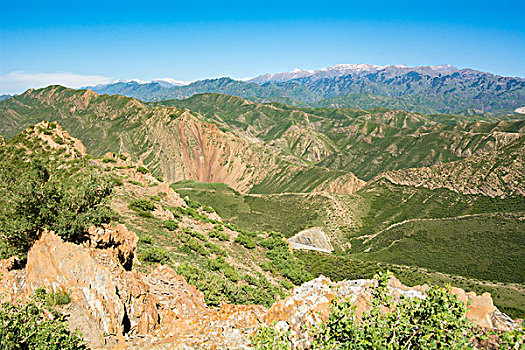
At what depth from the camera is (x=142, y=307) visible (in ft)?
42.1

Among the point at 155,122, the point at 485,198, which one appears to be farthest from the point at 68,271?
the point at 155,122

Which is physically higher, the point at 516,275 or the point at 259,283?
the point at 259,283

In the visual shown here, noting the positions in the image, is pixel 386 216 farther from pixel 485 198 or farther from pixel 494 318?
pixel 494 318

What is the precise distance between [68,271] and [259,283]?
16.2 meters

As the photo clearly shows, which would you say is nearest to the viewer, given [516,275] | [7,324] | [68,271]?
[7,324]

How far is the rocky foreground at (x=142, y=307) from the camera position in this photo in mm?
10656

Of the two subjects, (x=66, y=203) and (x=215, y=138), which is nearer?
(x=66, y=203)

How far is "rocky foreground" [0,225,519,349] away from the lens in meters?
10.7

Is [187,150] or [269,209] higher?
[187,150]

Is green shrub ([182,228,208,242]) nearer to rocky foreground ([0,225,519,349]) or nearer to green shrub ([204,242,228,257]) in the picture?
green shrub ([204,242,228,257])

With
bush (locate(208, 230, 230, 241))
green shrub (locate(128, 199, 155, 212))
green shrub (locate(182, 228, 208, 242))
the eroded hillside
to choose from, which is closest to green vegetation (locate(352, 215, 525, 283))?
bush (locate(208, 230, 230, 241))

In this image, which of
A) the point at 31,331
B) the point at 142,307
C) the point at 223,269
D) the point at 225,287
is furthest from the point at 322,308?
the point at 223,269

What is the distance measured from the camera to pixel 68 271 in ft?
38.7

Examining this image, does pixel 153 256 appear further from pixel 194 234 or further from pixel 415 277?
pixel 415 277
